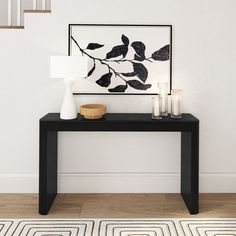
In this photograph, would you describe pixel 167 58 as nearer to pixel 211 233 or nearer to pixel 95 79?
pixel 95 79

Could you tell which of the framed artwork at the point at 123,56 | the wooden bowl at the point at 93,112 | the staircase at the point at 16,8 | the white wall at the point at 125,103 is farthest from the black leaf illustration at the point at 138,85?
the staircase at the point at 16,8

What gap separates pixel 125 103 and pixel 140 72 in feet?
1.06

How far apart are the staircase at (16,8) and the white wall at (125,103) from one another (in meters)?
0.35

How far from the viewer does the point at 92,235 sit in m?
2.43

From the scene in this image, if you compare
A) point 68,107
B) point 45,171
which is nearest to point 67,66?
point 68,107

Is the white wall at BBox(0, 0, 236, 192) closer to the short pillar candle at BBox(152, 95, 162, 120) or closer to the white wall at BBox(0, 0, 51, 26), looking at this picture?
the short pillar candle at BBox(152, 95, 162, 120)

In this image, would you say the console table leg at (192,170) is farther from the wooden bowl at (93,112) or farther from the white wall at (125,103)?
the wooden bowl at (93,112)

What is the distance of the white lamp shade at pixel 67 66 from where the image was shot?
2.84 meters

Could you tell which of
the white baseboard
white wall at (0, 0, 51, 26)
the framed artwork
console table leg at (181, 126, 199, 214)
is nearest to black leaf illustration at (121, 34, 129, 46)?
the framed artwork

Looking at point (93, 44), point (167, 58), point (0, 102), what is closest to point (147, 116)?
point (167, 58)

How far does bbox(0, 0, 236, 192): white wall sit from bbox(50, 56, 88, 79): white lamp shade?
41 cm

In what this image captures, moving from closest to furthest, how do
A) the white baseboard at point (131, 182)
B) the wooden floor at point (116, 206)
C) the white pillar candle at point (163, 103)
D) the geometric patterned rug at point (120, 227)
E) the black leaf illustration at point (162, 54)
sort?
1. the geometric patterned rug at point (120, 227)
2. the wooden floor at point (116, 206)
3. the white pillar candle at point (163, 103)
4. the black leaf illustration at point (162, 54)
5. the white baseboard at point (131, 182)

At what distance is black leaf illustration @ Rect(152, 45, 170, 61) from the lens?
3230 millimetres

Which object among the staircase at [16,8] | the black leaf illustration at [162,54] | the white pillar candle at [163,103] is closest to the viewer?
the white pillar candle at [163,103]
